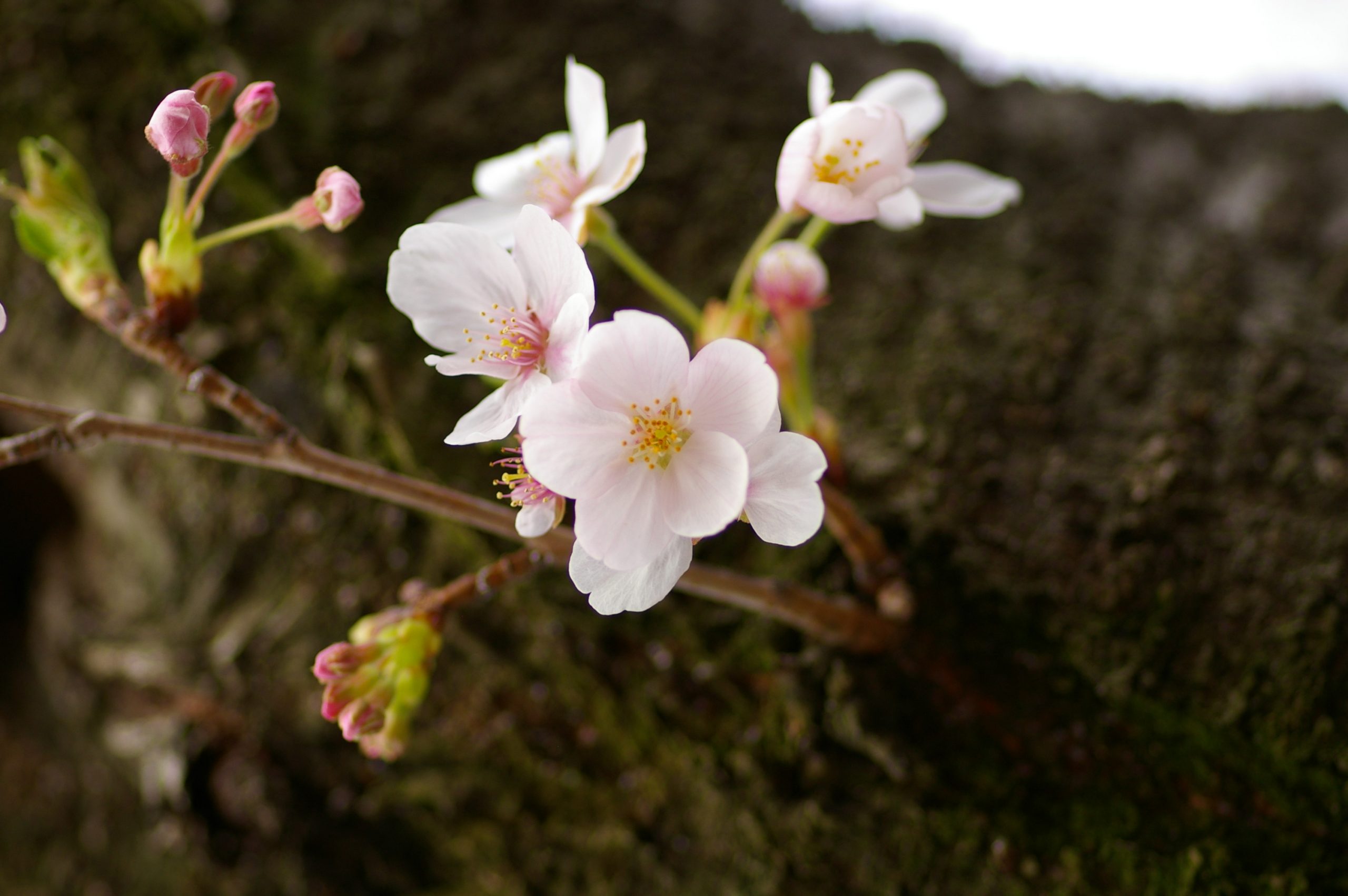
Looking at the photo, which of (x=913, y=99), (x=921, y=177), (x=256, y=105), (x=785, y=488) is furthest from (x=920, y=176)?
(x=256, y=105)

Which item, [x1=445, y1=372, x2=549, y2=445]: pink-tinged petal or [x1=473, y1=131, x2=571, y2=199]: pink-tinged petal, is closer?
[x1=445, y1=372, x2=549, y2=445]: pink-tinged petal

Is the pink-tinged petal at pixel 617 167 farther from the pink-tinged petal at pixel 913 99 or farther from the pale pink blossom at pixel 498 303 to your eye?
the pink-tinged petal at pixel 913 99

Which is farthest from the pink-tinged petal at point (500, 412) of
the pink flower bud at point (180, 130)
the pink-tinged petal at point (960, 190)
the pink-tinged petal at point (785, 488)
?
the pink-tinged petal at point (960, 190)

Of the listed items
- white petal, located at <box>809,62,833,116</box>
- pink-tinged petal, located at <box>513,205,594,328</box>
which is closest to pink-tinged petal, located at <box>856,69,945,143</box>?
white petal, located at <box>809,62,833,116</box>

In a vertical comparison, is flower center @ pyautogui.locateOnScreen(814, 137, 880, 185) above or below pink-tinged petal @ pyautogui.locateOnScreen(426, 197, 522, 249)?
above

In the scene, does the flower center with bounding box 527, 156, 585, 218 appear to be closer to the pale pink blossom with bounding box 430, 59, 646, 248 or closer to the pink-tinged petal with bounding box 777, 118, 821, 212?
the pale pink blossom with bounding box 430, 59, 646, 248

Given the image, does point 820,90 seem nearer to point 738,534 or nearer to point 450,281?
point 450,281
